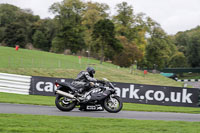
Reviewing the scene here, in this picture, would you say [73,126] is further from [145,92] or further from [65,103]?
[145,92]

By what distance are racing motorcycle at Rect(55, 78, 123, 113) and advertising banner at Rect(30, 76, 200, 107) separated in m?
7.65

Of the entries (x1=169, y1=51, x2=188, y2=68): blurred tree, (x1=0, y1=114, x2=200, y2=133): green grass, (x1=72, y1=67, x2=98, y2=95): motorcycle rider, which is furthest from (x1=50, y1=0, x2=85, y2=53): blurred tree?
(x1=0, y1=114, x2=200, y2=133): green grass

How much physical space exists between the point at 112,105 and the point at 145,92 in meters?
8.11

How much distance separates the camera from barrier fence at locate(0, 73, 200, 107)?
731 inches

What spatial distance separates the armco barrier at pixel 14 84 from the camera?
1845 cm

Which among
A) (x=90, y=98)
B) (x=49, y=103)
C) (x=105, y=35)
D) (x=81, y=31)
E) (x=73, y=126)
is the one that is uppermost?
(x=81, y=31)

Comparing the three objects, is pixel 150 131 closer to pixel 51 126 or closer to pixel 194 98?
pixel 51 126

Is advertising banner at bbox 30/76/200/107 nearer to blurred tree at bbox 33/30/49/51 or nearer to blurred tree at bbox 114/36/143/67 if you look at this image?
blurred tree at bbox 114/36/143/67

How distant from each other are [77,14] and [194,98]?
58.0m

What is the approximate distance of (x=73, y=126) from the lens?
7.44 metres

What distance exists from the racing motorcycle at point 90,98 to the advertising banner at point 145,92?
7646 millimetres

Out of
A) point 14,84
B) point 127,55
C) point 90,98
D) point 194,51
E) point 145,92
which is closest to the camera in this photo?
point 90,98

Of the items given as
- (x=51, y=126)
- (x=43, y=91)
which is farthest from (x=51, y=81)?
(x=51, y=126)

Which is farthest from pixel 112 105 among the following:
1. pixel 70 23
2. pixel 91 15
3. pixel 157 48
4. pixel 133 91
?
pixel 157 48
